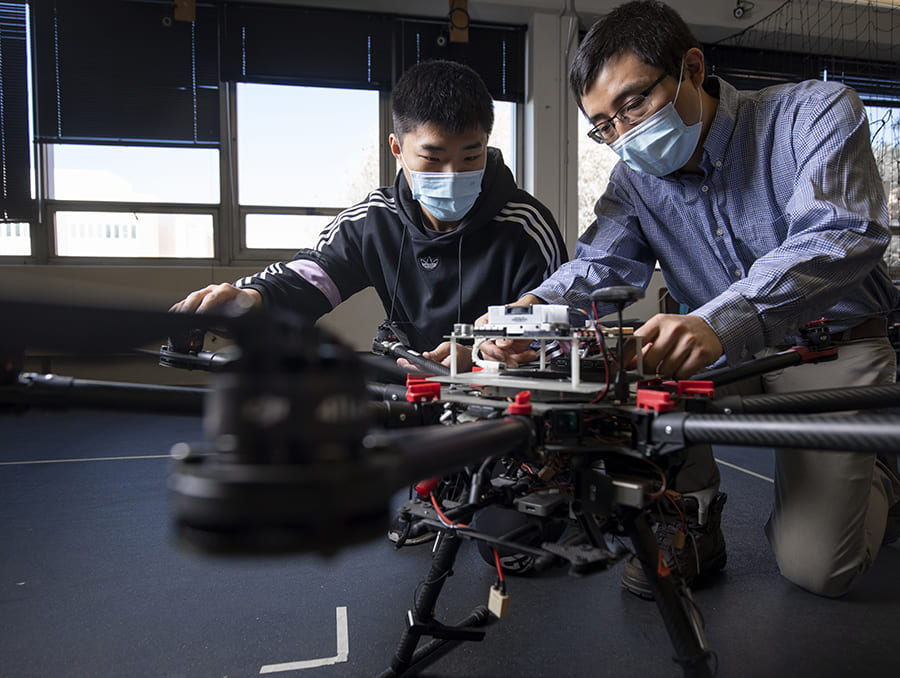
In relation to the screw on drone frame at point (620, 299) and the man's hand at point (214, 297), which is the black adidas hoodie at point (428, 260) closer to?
the man's hand at point (214, 297)

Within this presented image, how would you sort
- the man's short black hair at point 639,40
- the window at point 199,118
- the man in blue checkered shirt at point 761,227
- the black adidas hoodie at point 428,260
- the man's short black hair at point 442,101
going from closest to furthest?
the man in blue checkered shirt at point 761,227
the man's short black hair at point 639,40
the man's short black hair at point 442,101
the black adidas hoodie at point 428,260
the window at point 199,118

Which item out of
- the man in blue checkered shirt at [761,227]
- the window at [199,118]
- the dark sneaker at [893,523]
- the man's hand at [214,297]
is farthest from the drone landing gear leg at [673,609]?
the window at [199,118]

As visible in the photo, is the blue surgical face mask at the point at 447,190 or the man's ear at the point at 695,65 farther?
the blue surgical face mask at the point at 447,190

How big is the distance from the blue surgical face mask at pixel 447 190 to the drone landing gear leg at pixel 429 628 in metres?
1.03

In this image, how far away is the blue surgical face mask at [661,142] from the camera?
1305 mm

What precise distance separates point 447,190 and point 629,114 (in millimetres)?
552

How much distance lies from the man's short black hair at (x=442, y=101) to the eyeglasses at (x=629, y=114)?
38 centimetres

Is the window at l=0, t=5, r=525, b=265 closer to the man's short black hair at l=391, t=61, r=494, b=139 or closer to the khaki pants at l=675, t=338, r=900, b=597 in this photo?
the man's short black hair at l=391, t=61, r=494, b=139

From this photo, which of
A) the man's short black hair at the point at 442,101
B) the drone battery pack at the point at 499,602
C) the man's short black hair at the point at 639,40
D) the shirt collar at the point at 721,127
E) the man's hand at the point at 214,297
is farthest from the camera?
the man's short black hair at the point at 442,101

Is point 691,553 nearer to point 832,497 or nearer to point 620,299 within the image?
point 832,497

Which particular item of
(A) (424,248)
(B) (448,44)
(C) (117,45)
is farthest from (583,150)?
(C) (117,45)

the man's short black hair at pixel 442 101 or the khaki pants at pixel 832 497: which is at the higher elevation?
the man's short black hair at pixel 442 101

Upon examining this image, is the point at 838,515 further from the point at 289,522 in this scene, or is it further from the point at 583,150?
the point at 583,150

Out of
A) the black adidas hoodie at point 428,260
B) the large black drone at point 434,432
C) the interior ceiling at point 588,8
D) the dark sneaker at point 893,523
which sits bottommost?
the dark sneaker at point 893,523
